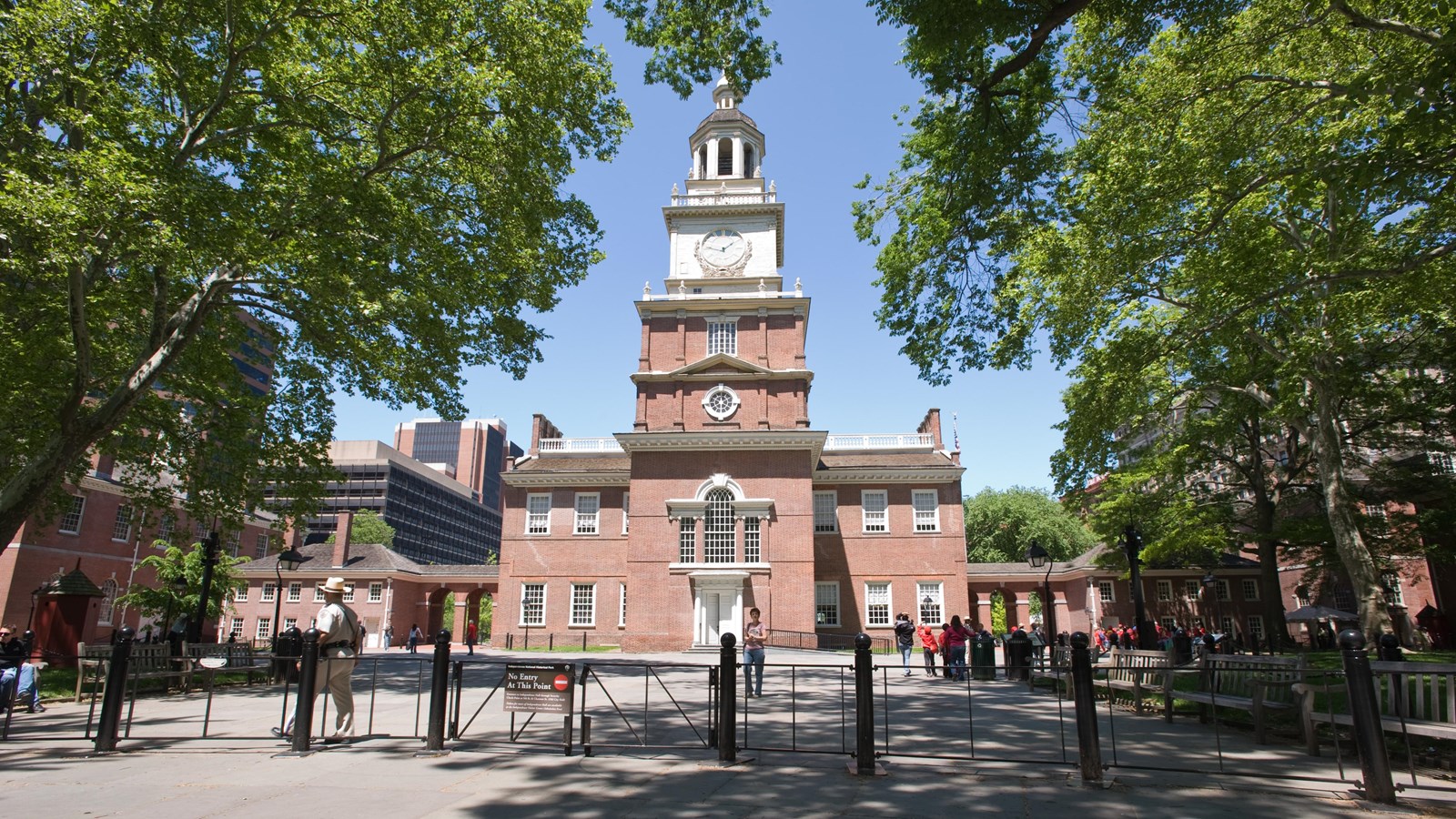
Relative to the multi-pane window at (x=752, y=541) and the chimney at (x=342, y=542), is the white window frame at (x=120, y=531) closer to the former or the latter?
the chimney at (x=342, y=542)

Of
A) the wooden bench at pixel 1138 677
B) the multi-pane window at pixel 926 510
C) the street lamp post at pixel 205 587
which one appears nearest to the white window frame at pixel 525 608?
the street lamp post at pixel 205 587

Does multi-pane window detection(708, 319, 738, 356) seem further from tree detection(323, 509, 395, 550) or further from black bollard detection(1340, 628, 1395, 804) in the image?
tree detection(323, 509, 395, 550)

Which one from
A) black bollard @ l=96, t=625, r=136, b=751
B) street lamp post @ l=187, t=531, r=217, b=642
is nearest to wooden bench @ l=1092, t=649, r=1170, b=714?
black bollard @ l=96, t=625, r=136, b=751

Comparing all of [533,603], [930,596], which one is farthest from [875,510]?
[533,603]

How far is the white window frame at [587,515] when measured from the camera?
36219 mm

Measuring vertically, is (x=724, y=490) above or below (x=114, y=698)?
above

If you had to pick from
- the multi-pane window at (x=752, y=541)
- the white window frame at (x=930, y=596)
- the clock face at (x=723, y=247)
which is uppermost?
the clock face at (x=723, y=247)

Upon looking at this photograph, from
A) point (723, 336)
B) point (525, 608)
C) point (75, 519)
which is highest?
point (723, 336)

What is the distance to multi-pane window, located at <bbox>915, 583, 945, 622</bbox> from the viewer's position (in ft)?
112

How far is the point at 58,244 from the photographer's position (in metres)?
11.0

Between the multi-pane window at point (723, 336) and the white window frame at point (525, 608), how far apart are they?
45.2ft

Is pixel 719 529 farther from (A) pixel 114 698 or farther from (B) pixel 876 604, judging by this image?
(A) pixel 114 698

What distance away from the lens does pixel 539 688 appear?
27.4 feet

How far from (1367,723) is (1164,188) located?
10.0m
